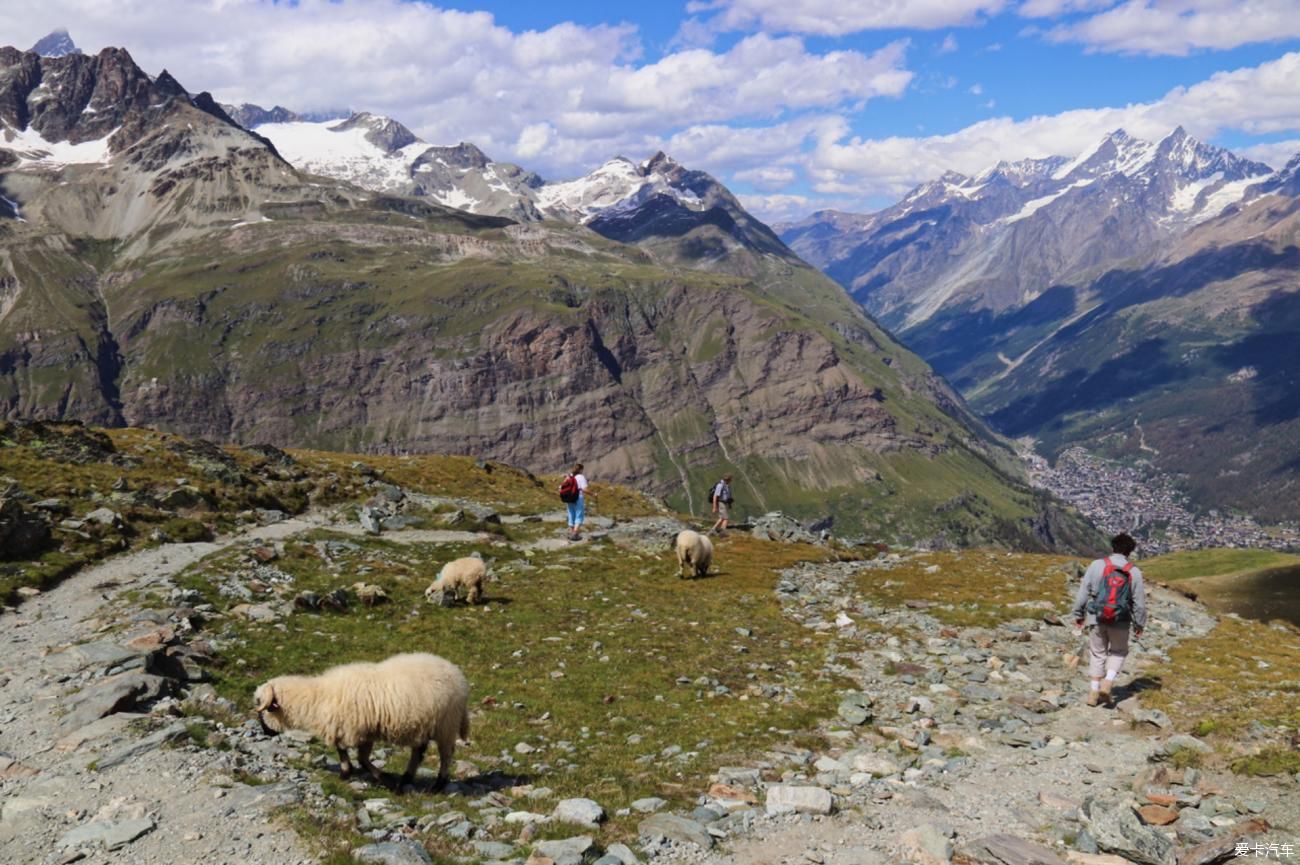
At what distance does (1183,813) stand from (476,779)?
47.6 ft

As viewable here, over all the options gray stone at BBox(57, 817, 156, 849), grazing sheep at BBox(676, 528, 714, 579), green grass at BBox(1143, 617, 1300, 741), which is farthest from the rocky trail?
grazing sheep at BBox(676, 528, 714, 579)

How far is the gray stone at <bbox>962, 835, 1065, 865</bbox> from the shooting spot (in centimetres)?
1284

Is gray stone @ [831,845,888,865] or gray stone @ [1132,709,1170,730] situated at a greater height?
gray stone @ [831,845,888,865]

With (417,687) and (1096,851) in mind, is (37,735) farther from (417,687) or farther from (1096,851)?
(1096,851)

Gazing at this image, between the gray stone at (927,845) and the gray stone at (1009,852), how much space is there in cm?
37

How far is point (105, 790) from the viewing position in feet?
46.2

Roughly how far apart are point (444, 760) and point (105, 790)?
619 cm

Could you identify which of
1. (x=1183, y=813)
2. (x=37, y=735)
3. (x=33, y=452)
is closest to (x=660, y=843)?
(x=1183, y=813)

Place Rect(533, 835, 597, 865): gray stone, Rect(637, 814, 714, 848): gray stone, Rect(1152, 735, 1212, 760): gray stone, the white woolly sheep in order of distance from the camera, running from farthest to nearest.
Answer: the white woolly sheep, Rect(1152, 735, 1212, 760): gray stone, Rect(637, 814, 714, 848): gray stone, Rect(533, 835, 597, 865): gray stone

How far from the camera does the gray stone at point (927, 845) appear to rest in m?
13.1

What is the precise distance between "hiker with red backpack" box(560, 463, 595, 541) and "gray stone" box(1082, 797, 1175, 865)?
35074 millimetres

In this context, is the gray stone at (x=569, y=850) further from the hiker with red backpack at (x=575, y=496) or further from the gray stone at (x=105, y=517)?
the gray stone at (x=105, y=517)

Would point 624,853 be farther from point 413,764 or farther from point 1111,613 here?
point 1111,613

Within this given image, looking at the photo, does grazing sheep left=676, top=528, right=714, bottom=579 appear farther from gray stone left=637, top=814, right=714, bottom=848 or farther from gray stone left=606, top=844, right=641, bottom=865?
gray stone left=606, top=844, right=641, bottom=865
